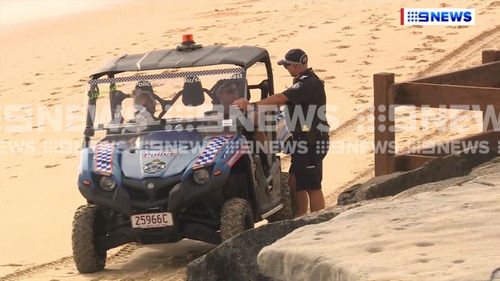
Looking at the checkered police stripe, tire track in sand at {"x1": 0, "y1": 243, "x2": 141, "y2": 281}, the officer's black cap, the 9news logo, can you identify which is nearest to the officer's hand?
the checkered police stripe

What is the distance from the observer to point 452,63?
15.8 metres

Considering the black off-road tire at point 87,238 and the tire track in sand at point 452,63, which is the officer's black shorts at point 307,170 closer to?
the black off-road tire at point 87,238

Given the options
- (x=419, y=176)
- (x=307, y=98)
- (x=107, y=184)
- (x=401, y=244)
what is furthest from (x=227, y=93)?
(x=401, y=244)

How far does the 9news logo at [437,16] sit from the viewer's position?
745 inches

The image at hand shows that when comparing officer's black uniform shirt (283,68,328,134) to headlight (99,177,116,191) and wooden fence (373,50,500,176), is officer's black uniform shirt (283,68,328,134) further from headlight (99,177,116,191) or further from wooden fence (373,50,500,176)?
headlight (99,177,116,191)

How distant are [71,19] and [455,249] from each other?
2214 cm

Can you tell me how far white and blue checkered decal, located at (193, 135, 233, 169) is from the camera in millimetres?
7863

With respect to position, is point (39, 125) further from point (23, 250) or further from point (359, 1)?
point (359, 1)

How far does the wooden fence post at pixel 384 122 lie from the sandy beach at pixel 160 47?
1.70m

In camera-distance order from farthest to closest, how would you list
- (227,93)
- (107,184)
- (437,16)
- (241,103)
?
(437,16) → (227,93) → (241,103) → (107,184)

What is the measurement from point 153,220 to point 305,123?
1.52 metres

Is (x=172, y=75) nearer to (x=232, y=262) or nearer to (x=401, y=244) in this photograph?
(x=232, y=262)

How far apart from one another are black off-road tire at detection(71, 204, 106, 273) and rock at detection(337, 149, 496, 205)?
2284 mm

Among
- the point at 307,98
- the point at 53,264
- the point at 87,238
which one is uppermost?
the point at 307,98
